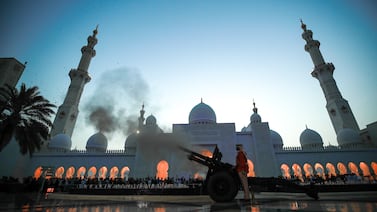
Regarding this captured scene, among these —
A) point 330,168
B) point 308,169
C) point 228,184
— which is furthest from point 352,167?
point 228,184

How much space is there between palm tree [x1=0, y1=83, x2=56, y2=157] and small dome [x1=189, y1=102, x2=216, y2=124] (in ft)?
62.7

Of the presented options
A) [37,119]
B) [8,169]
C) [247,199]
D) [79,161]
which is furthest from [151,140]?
[8,169]

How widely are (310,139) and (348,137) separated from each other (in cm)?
527

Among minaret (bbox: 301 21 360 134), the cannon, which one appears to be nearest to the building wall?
the cannon

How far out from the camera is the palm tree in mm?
14969

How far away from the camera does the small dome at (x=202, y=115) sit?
98.6 feet

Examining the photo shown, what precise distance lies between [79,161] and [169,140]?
2075cm

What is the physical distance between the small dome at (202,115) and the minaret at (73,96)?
23.0 m

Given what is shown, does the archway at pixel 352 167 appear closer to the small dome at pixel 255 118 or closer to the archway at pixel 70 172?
the small dome at pixel 255 118

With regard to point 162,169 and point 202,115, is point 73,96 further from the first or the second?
point 202,115

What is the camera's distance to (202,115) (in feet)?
99.7

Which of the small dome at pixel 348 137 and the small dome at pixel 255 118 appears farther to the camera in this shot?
the small dome at pixel 255 118

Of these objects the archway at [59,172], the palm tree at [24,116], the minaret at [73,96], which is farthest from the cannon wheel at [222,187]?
the minaret at [73,96]

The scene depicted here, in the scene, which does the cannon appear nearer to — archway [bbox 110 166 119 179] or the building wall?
archway [bbox 110 166 119 179]
